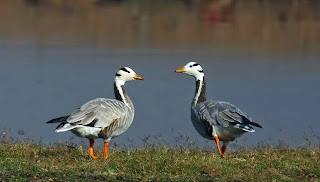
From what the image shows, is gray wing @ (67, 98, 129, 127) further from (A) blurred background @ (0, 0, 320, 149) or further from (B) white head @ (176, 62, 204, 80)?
(B) white head @ (176, 62, 204, 80)

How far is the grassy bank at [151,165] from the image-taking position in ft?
31.7

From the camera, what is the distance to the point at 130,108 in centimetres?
1230

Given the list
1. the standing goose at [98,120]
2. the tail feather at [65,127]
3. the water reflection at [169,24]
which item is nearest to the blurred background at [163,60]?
the water reflection at [169,24]

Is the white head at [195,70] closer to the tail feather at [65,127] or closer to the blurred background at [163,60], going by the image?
the blurred background at [163,60]

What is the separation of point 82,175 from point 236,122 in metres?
2.77

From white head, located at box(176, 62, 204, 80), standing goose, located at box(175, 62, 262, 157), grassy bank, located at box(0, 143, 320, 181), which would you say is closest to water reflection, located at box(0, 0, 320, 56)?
white head, located at box(176, 62, 204, 80)

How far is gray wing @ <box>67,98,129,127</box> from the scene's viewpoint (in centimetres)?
1116

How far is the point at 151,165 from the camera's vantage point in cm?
1024

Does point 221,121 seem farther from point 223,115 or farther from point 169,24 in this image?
point 169,24

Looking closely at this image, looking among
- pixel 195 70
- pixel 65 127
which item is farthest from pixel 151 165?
pixel 195 70

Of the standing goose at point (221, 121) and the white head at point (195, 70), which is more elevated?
the white head at point (195, 70)

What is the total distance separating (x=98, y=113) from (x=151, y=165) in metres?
1.48

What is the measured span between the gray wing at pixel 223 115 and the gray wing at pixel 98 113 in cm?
115

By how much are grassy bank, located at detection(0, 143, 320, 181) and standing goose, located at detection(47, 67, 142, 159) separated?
0.91 feet
